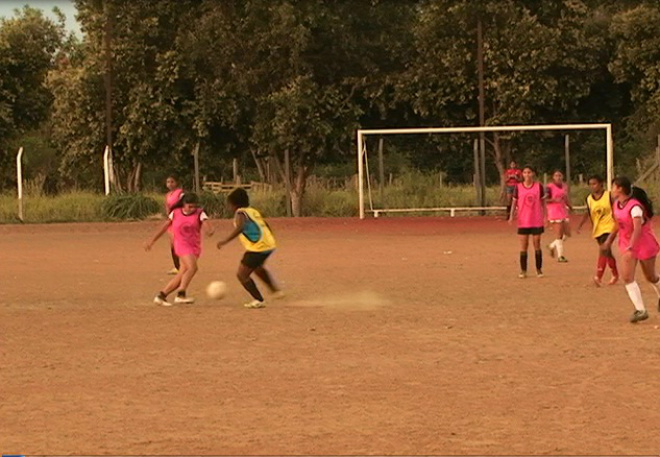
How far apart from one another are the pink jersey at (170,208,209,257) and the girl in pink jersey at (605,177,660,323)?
15.6 ft

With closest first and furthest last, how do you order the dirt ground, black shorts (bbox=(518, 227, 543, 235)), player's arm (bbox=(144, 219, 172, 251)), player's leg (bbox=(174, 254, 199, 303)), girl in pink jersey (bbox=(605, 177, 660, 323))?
the dirt ground
girl in pink jersey (bbox=(605, 177, 660, 323))
player's leg (bbox=(174, 254, 199, 303))
player's arm (bbox=(144, 219, 172, 251))
black shorts (bbox=(518, 227, 543, 235))

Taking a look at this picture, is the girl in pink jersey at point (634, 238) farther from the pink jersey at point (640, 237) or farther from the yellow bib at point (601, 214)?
the yellow bib at point (601, 214)

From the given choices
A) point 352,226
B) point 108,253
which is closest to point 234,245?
point 108,253

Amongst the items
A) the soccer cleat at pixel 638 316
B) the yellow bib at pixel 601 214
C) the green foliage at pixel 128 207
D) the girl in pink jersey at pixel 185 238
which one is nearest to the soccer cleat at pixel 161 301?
the girl in pink jersey at pixel 185 238

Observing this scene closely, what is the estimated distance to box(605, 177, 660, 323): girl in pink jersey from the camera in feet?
43.5

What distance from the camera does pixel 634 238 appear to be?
13.3 m

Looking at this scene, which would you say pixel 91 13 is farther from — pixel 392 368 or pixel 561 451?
pixel 561 451

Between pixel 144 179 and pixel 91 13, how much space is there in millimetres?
11328

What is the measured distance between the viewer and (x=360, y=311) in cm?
1466

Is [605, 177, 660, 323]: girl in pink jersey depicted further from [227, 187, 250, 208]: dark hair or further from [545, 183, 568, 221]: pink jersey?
[545, 183, 568, 221]: pink jersey

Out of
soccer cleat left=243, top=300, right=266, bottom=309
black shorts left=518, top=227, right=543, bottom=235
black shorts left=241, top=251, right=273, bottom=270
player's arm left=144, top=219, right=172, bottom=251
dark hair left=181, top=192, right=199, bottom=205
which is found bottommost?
soccer cleat left=243, top=300, right=266, bottom=309

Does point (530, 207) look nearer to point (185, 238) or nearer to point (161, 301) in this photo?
point (185, 238)

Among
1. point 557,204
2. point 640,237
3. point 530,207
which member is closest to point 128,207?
point 557,204

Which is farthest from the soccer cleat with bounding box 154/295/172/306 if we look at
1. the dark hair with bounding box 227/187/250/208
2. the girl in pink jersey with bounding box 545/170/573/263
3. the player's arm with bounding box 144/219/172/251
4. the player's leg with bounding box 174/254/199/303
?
the girl in pink jersey with bounding box 545/170/573/263
